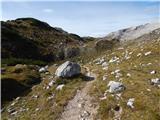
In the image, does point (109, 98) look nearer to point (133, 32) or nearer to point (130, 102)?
point (130, 102)

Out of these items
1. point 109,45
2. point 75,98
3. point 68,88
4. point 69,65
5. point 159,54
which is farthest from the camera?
point 109,45

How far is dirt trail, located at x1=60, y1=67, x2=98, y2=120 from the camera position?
2727 centimetres

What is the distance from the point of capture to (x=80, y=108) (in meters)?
28.7

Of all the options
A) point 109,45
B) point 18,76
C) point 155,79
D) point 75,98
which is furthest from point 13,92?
point 109,45

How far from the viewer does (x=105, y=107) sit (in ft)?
89.6

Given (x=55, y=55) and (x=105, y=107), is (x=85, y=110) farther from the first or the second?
(x=55, y=55)

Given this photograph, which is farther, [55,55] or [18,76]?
[55,55]

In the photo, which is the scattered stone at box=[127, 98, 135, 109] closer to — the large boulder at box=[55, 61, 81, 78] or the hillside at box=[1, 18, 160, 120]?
the hillside at box=[1, 18, 160, 120]

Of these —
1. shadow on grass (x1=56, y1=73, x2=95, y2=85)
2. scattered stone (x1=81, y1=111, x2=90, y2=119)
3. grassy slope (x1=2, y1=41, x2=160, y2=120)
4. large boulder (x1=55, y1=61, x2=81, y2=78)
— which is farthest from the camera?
large boulder (x1=55, y1=61, x2=81, y2=78)

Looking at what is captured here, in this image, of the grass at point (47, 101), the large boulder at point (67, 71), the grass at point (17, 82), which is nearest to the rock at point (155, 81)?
the grass at point (47, 101)

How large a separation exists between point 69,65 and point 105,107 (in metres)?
10.2

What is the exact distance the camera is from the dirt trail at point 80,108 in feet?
89.5

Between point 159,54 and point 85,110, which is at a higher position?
point 159,54

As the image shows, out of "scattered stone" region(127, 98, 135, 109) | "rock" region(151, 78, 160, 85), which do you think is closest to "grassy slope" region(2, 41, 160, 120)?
"scattered stone" region(127, 98, 135, 109)
